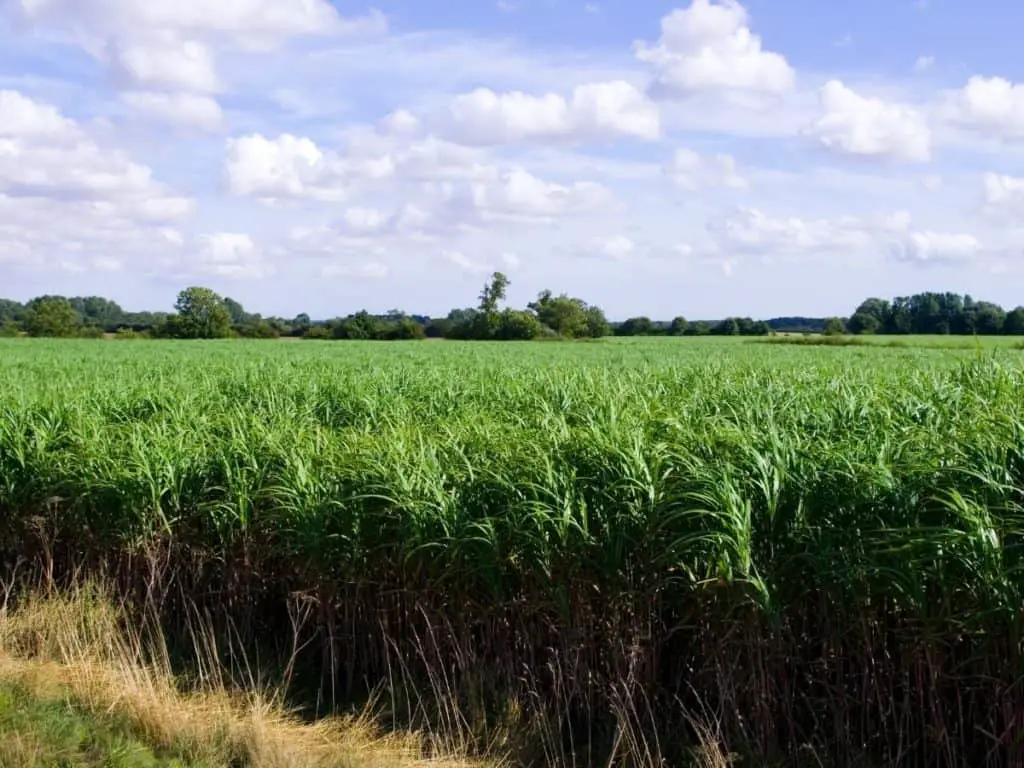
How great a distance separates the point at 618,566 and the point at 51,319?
106114mm

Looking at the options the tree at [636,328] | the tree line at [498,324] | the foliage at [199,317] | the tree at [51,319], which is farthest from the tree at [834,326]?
the tree at [51,319]

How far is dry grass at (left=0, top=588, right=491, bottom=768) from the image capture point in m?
5.23

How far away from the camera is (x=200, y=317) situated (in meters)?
96.4

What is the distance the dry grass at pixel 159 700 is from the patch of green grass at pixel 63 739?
7 cm

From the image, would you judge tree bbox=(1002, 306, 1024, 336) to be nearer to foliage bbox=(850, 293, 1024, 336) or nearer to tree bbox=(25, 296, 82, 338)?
foliage bbox=(850, 293, 1024, 336)

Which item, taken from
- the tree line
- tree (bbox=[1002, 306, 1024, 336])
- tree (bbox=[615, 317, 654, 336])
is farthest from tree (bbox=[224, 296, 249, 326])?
tree (bbox=[1002, 306, 1024, 336])

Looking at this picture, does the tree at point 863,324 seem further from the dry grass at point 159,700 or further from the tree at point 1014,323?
the dry grass at point 159,700

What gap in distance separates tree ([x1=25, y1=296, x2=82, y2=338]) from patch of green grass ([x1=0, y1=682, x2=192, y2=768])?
3813 inches

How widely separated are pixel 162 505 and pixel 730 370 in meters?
10.8

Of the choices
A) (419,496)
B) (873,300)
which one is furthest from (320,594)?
(873,300)

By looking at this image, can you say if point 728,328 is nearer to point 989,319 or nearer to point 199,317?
point 989,319

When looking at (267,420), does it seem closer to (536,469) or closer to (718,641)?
(536,469)

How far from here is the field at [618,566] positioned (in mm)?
4699

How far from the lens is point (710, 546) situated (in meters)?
5.14
